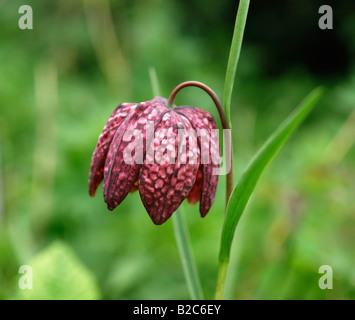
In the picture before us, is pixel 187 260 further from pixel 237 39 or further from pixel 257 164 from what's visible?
pixel 237 39

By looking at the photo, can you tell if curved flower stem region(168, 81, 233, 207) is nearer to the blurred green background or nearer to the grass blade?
the grass blade

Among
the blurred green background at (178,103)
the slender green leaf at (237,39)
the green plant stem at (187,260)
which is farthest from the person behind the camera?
the blurred green background at (178,103)

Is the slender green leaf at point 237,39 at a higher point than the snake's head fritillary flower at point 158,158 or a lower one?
higher

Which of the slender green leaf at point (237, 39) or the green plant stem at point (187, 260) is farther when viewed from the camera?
the green plant stem at point (187, 260)

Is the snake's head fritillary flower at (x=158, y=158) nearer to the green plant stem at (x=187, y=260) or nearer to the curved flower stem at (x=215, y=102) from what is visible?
the curved flower stem at (x=215, y=102)

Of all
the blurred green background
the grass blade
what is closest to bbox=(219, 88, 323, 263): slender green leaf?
the grass blade

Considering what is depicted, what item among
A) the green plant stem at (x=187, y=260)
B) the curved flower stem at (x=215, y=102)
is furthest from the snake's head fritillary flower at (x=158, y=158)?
the green plant stem at (x=187, y=260)
